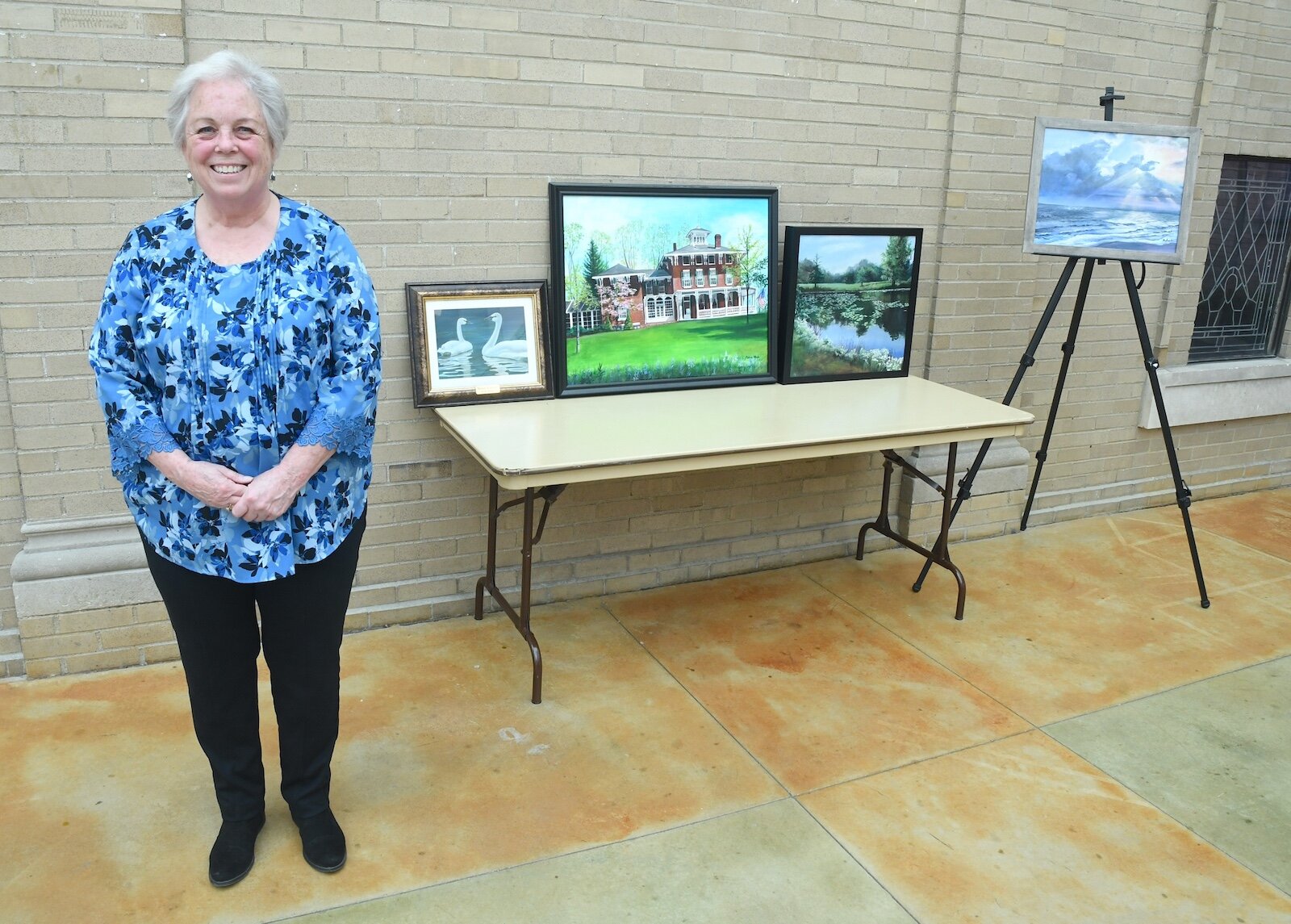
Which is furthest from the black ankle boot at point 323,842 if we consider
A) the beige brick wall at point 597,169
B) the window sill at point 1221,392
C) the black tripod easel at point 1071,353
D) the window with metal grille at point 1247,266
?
the window with metal grille at point 1247,266

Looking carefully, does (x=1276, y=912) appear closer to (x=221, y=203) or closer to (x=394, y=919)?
(x=394, y=919)

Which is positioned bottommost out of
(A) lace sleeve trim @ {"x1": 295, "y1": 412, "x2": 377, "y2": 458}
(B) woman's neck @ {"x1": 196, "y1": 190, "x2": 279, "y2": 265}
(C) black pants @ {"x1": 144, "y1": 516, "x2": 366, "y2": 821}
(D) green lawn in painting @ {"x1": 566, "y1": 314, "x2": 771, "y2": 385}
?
(C) black pants @ {"x1": 144, "y1": 516, "x2": 366, "y2": 821}

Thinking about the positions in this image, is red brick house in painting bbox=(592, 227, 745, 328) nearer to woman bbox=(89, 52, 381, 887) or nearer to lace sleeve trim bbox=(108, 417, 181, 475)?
woman bbox=(89, 52, 381, 887)

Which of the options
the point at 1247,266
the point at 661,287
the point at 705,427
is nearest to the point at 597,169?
the point at 661,287

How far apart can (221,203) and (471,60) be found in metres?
1.51

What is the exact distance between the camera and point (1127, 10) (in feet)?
15.2

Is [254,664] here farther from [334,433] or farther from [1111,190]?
[1111,190]

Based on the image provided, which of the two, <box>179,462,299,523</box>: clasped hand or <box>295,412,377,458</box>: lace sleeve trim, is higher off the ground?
<box>295,412,377,458</box>: lace sleeve trim

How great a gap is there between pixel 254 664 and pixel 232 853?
17.7 inches

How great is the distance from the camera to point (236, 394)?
6.86 feet

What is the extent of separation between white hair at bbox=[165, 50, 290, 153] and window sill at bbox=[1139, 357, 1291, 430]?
450cm

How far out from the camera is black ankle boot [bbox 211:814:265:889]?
235 centimetres

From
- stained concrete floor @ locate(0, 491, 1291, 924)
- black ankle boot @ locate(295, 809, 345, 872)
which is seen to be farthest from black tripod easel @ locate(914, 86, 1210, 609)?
black ankle boot @ locate(295, 809, 345, 872)

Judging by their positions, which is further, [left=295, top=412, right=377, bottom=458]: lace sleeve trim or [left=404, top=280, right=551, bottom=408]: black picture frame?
[left=404, top=280, right=551, bottom=408]: black picture frame
